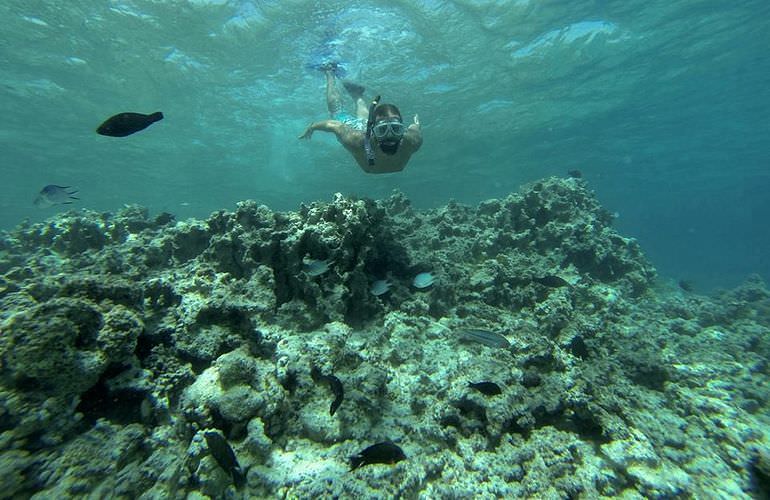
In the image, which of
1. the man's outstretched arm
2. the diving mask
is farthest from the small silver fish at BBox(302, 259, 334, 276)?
the man's outstretched arm

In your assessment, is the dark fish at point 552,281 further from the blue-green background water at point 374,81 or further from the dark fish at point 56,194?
the blue-green background water at point 374,81

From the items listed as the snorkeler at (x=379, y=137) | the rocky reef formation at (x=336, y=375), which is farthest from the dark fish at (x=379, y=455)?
the snorkeler at (x=379, y=137)

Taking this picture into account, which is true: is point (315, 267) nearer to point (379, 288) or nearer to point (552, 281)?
point (379, 288)

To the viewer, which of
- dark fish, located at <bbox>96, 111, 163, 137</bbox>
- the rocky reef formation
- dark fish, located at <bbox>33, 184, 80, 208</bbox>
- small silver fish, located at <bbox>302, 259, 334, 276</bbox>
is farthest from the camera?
dark fish, located at <bbox>33, 184, 80, 208</bbox>

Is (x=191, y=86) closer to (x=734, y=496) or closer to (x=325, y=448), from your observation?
(x=325, y=448)

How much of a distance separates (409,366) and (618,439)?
2379 millimetres

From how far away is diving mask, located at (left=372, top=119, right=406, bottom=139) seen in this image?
19.9 ft

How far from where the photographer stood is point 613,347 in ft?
18.9

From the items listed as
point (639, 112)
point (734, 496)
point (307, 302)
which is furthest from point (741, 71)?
point (307, 302)

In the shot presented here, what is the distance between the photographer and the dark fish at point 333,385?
10.8 feet

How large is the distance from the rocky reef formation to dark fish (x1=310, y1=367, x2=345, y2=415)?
2.9 inches

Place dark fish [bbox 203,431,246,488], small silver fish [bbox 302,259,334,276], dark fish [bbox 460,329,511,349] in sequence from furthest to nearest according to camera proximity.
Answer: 1. small silver fish [bbox 302,259,334,276]
2. dark fish [bbox 460,329,511,349]
3. dark fish [bbox 203,431,246,488]

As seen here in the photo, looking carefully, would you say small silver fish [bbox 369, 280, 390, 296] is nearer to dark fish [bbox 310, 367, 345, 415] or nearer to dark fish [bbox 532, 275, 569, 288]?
dark fish [bbox 310, 367, 345, 415]

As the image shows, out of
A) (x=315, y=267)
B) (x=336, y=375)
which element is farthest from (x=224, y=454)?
(x=315, y=267)
